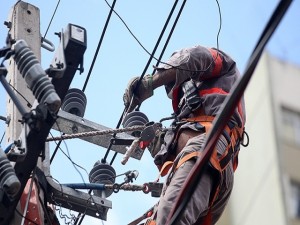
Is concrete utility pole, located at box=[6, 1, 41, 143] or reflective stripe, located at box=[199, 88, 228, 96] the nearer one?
reflective stripe, located at box=[199, 88, 228, 96]

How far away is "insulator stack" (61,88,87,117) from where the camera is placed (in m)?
8.26

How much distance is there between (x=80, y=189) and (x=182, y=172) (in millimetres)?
1612

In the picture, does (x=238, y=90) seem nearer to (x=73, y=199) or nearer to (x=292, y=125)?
(x=73, y=199)

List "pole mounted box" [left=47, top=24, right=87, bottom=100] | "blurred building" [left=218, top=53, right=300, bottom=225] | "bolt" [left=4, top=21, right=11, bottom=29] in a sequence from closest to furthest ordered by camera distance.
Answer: "pole mounted box" [left=47, top=24, right=87, bottom=100] < "bolt" [left=4, top=21, right=11, bottom=29] < "blurred building" [left=218, top=53, right=300, bottom=225]

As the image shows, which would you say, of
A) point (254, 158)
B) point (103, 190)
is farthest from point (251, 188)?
point (103, 190)

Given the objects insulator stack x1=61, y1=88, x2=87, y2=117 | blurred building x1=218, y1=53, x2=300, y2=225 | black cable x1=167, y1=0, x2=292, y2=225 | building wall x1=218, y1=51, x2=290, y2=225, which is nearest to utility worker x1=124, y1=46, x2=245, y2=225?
insulator stack x1=61, y1=88, x2=87, y2=117

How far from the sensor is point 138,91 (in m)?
7.20

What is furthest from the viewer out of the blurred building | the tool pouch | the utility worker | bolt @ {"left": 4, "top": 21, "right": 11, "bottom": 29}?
the blurred building

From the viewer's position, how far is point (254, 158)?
2230 cm

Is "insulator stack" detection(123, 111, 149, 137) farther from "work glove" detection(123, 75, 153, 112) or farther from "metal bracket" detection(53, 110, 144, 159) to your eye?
"work glove" detection(123, 75, 153, 112)

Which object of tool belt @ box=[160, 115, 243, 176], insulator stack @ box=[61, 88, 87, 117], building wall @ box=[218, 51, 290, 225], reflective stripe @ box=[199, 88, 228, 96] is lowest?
building wall @ box=[218, 51, 290, 225]

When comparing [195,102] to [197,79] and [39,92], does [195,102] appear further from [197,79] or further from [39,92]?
[39,92]

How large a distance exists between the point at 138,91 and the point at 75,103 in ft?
4.00

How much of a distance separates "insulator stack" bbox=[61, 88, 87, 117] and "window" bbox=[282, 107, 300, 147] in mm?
3755
